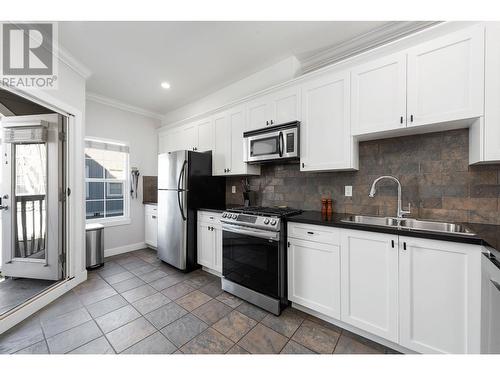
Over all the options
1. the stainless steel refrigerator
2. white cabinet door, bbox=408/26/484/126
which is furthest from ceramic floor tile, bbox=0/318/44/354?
white cabinet door, bbox=408/26/484/126

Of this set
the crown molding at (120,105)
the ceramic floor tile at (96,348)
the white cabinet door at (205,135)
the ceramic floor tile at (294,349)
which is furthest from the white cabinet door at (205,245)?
the crown molding at (120,105)

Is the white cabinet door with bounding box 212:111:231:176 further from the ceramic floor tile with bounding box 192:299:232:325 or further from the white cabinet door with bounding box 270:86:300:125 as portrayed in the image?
the ceramic floor tile with bounding box 192:299:232:325

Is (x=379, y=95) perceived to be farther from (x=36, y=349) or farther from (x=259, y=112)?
(x=36, y=349)

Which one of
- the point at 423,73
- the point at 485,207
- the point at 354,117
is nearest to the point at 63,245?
the point at 354,117

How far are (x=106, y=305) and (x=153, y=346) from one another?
97 cm

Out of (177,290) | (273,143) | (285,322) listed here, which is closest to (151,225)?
(177,290)

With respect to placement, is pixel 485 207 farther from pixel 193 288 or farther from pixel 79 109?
pixel 79 109

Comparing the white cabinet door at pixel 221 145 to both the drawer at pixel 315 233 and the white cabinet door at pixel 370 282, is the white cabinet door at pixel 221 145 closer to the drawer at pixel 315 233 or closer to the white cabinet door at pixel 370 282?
the drawer at pixel 315 233

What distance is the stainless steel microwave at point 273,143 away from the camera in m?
2.26

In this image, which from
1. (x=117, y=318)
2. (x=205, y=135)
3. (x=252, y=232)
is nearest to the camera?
(x=117, y=318)

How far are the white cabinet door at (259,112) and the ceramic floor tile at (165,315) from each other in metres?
2.30

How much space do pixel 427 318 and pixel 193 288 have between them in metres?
2.28

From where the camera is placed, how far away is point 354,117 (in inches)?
75.7

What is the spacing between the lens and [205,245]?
291 centimetres
